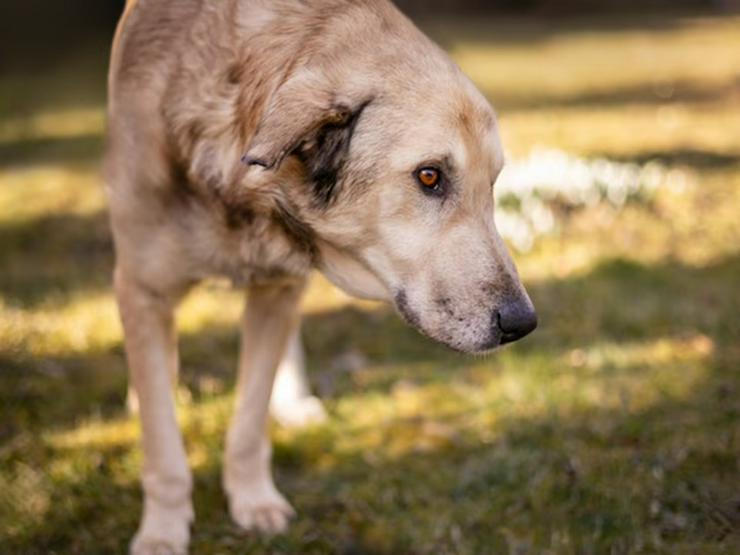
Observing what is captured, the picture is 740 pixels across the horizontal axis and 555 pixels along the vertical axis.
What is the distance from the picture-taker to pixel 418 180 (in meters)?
2.86

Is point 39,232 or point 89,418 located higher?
point 89,418

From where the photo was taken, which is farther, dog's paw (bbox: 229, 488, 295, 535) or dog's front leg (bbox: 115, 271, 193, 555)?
dog's paw (bbox: 229, 488, 295, 535)

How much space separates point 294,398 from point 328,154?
72.9 inches

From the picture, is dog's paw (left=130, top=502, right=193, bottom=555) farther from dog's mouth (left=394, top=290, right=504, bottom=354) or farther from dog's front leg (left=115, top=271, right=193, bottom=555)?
dog's mouth (left=394, top=290, right=504, bottom=354)

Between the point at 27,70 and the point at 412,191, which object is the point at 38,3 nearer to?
the point at 27,70

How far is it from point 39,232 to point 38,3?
19.5ft

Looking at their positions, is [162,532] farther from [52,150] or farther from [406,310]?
[52,150]

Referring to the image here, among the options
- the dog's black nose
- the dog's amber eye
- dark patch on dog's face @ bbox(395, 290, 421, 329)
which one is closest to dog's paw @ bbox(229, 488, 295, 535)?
dark patch on dog's face @ bbox(395, 290, 421, 329)

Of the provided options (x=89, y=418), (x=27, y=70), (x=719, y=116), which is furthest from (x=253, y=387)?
(x=27, y=70)

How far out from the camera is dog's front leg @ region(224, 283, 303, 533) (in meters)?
3.65

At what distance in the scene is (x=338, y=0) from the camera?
309cm

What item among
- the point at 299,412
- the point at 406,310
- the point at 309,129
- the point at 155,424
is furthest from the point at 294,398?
the point at 309,129

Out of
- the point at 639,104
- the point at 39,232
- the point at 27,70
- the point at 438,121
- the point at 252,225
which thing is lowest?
the point at 27,70

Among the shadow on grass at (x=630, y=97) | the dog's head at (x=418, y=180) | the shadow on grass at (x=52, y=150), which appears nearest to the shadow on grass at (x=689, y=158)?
the shadow on grass at (x=630, y=97)
